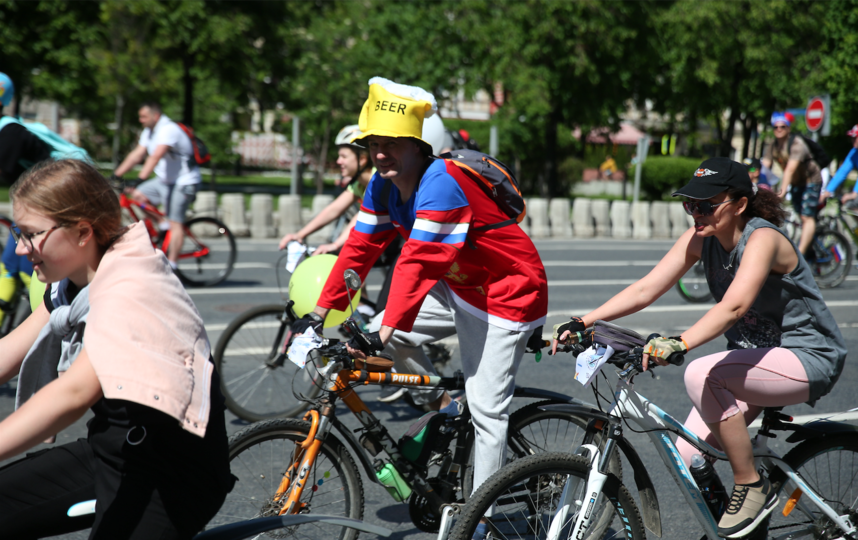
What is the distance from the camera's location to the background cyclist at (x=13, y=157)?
5.83 m

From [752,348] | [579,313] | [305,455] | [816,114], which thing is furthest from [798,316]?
[816,114]

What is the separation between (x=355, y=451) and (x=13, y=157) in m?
4.29

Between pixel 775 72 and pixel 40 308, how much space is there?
1220 inches

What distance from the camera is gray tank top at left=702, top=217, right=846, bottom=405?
3176 mm

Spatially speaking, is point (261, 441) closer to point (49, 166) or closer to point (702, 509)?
point (49, 166)

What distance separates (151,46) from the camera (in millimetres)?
24719

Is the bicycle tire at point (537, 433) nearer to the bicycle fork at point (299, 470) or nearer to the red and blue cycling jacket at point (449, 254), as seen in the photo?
the red and blue cycling jacket at point (449, 254)

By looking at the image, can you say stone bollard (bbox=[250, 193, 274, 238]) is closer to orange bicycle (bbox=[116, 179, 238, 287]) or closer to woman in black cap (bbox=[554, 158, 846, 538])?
orange bicycle (bbox=[116, 179, 238, 287])

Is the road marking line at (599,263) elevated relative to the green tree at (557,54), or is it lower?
lower

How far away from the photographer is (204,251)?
32.5 feet

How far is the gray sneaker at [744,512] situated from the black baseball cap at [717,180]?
117cm

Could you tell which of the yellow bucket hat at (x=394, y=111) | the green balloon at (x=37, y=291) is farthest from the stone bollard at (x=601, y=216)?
the green balloon at (x=37, y=291)

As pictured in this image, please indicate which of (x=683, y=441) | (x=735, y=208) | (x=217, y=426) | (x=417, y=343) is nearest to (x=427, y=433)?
(x=417, y=343)

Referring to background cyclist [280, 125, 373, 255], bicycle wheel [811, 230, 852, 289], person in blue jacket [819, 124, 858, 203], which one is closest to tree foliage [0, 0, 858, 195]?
person in blue jacket [819, 124, 858, 203]
